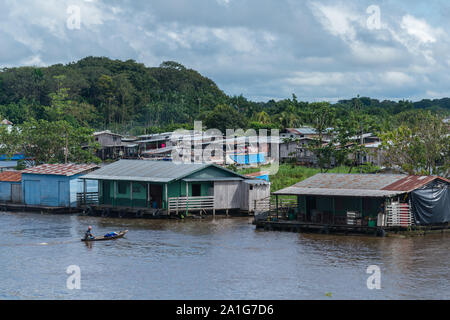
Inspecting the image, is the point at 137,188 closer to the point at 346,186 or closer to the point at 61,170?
the point at 61,170

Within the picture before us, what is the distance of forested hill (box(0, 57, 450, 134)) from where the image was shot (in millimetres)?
110125

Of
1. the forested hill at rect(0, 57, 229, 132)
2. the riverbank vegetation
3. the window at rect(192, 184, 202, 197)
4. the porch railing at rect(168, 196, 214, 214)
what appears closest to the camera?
the porch railing at rect(168, 196, 214, 214)

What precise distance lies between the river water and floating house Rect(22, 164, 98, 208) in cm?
666

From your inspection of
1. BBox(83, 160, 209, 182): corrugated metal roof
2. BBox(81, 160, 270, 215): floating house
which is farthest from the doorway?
BBox(83, 160, 209, 182): corrugated metal roof

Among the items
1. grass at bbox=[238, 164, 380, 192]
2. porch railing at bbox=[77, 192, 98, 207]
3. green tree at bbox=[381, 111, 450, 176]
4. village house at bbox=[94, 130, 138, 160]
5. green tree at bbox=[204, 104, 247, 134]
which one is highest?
green tree at bbox=[204, 104, 247, 134]

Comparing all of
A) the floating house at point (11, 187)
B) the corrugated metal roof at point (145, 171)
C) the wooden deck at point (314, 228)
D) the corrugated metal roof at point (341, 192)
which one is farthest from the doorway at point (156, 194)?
the floating house at point (11, 187)

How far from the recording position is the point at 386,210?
34.4 meters

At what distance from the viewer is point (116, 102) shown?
12431 cm

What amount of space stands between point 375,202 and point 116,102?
94.6 meters

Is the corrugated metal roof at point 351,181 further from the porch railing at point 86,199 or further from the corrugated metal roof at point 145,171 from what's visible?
the porch railing at point 86,199

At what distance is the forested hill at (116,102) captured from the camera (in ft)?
361

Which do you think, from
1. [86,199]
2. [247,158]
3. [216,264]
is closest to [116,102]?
[247,158]

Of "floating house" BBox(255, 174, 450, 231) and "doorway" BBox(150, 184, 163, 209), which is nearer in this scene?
"floating house" BBox(255, 174, 450, 231)

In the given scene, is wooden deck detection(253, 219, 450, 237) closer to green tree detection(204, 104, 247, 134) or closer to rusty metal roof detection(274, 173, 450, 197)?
rusty metal roof detection(274, 173, 450, 197)
